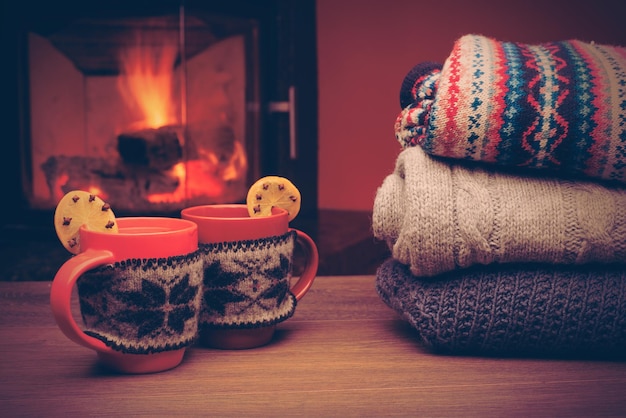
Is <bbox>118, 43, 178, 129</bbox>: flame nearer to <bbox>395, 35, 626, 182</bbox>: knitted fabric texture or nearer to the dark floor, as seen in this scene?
the dark floor

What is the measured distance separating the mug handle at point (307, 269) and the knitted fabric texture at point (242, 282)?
72mm

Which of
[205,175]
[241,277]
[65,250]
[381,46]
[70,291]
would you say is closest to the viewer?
[70,291]

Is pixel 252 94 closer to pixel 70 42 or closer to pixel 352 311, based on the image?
pixel 70 42

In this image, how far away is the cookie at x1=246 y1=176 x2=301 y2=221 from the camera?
695 mm

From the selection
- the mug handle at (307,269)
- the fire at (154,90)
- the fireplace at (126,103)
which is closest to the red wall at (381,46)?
the fireplace at (126,103)

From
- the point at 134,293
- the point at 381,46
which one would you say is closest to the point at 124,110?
the point at 381,46

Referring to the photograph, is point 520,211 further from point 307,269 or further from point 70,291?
point 70,291

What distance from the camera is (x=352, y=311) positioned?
0.80m

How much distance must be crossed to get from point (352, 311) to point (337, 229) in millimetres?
1367

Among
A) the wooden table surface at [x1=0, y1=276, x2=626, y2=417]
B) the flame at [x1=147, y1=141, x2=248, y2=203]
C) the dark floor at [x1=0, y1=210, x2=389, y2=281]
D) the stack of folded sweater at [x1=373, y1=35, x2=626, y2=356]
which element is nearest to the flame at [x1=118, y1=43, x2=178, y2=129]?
the flame at [x1=147, y1=141, x2=248, y2=203]

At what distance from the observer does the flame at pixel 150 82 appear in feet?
5.86

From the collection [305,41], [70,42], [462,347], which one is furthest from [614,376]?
[305,41]

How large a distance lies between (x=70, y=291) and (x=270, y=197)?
0.76 ft

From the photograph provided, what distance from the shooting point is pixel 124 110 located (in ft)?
5.88
